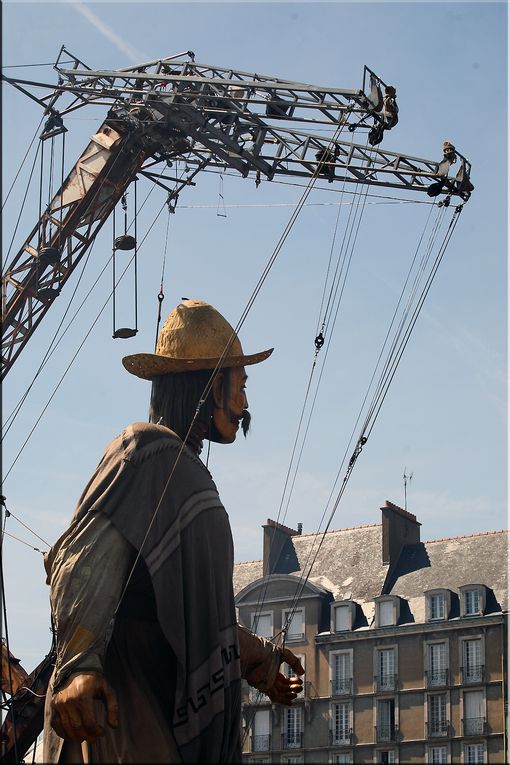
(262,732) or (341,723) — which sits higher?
(341,723)

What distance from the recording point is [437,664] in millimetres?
51656

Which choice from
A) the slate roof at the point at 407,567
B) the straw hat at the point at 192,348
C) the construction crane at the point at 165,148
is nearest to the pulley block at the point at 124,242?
the construction crane at the point at 165,148

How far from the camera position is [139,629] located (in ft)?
28.9

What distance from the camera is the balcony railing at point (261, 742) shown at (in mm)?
53625

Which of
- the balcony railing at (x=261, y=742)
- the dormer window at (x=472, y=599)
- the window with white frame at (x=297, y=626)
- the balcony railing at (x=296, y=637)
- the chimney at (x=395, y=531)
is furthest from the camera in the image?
the chimney at (x=395, y=531)

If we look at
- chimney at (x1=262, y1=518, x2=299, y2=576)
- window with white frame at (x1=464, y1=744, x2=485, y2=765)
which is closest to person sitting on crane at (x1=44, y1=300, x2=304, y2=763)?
window with white frame at (x1=464, y1=744, x2=485, y2=765)

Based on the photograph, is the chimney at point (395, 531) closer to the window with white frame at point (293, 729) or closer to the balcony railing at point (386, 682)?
the balcony railing at point (386, 682)

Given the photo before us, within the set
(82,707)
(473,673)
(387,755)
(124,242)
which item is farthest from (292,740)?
(82,707)

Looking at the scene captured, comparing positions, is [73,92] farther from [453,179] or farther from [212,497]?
[212,497]

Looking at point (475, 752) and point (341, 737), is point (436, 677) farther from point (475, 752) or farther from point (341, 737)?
point (341, 737)

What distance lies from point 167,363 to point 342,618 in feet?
149

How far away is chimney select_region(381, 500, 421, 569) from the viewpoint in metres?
55.8

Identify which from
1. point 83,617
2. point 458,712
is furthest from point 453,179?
point 458,712

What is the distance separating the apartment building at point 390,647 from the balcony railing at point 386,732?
0.04 meters
